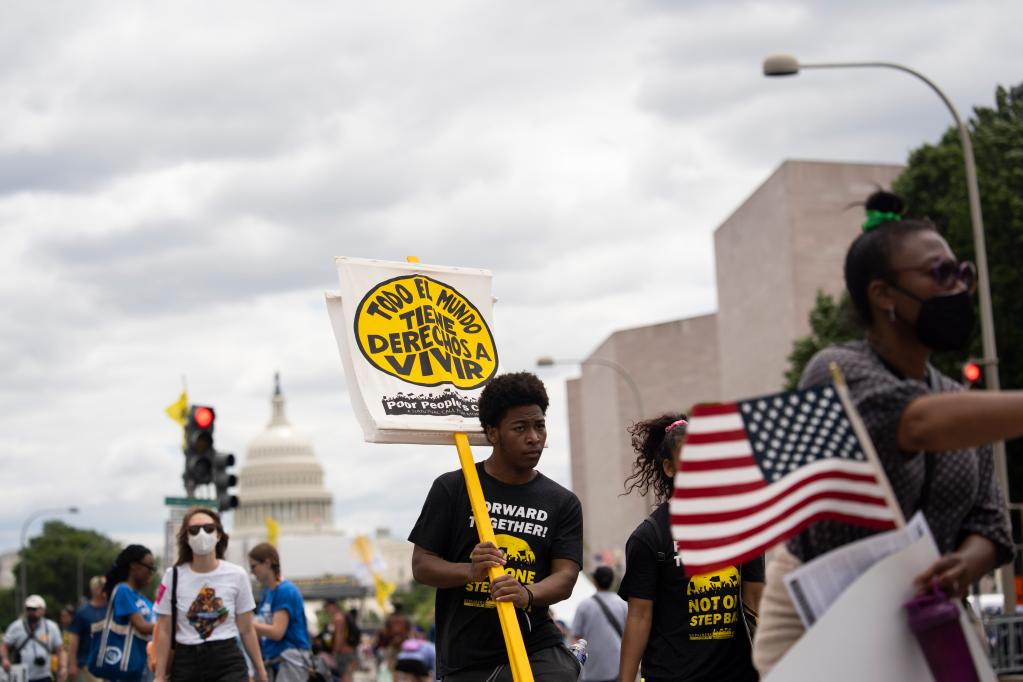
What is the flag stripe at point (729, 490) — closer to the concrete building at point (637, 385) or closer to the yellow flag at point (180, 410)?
the yellow flag at point (180, 410)

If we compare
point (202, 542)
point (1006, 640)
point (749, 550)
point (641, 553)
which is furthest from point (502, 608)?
point (1006, 640)

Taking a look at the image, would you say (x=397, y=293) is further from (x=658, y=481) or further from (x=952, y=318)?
(x=952, y=318)

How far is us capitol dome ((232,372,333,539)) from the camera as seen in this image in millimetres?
186875

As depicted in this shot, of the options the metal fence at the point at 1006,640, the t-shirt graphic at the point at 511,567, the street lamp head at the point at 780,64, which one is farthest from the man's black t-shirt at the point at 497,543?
the street lamp head at the point at 780,64

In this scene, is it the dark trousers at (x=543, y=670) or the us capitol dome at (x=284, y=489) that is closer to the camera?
the dark trousers at (x=543, y=670)

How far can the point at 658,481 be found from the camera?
676 cm

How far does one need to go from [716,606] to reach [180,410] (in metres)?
15.4

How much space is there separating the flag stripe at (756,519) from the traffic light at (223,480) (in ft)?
51.0

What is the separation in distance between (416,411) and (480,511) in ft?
2.74

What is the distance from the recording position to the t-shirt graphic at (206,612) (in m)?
9.41

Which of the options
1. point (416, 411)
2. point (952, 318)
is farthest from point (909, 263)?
point (416, 411)

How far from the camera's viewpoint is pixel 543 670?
6.45 m

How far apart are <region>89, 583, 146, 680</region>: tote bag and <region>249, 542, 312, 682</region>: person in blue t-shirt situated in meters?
0.88

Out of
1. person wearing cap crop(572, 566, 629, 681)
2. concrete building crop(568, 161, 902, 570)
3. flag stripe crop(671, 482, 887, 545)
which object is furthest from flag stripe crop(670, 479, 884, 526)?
concrete building crop(568, 161, 902, 570)
